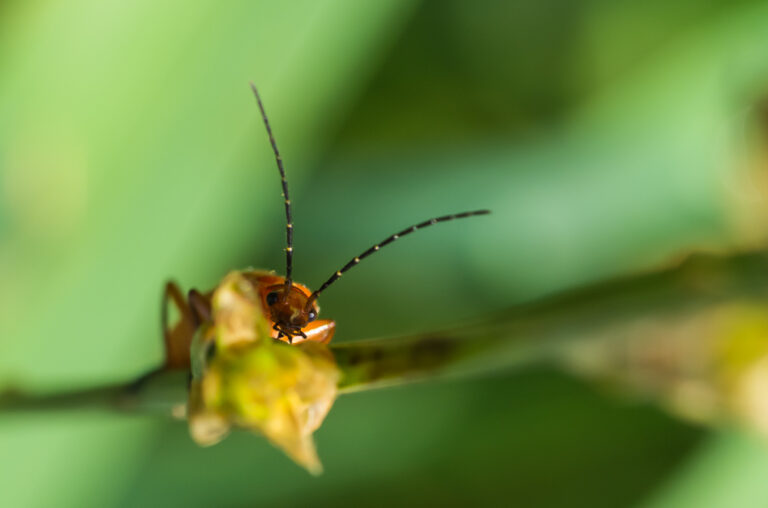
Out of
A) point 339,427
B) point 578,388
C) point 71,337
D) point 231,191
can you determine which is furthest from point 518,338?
point 578,388

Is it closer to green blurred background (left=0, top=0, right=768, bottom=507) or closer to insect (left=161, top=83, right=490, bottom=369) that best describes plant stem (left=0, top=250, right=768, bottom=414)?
insect (left=161, top=83, right=490, bottom=369)

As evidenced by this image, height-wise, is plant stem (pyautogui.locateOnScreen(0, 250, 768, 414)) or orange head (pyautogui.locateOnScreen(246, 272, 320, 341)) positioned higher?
orange head (pyautogui.locateOnScreen(246, 272, 320, 341))

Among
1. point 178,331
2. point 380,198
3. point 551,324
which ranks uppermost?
point 380,198

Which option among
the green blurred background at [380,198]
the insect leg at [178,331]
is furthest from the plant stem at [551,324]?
the green blurred background at [380,198]

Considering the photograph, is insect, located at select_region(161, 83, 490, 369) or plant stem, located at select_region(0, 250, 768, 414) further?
insect, located at select_region(161, 83, 490, 369)

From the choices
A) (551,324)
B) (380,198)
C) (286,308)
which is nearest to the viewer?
(551,324)

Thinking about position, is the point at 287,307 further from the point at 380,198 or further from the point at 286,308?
the point at 380,198

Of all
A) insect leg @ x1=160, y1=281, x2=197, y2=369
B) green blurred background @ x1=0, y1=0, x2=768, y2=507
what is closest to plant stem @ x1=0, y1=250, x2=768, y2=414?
insect leg @ x1=160, y1=281, x2=197, y2=369

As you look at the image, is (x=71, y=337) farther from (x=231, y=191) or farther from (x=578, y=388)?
(x=578, y=388)

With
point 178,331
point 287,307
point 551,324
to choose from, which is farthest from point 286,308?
point 551,324

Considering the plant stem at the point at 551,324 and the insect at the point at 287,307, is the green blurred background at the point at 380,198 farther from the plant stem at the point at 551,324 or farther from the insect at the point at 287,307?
the plant stem at the point at 551,324
